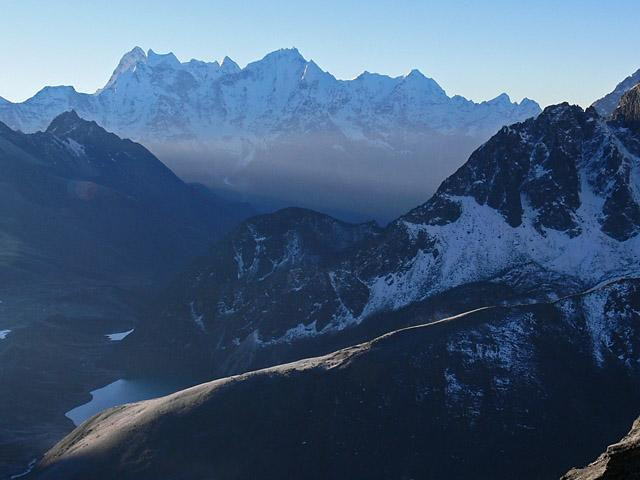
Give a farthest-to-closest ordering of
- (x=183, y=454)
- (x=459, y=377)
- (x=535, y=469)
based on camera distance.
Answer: (x=459, y=377)
(x=183, y=454)
(x=535, y=469)

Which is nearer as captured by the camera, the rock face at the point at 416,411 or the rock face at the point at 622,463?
the rock face at the point at 622,463

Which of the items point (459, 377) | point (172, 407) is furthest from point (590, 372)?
point (172, 407)

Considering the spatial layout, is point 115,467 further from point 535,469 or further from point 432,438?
point 535,469

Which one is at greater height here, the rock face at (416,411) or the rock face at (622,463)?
the rock face at (622,463)

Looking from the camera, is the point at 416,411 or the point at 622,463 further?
the point at 416,411

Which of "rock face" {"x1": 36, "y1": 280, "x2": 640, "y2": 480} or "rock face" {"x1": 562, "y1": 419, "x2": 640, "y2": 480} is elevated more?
"rock face" {"x1": 562, "y1": 419, "x2": 640, "y2": 480}

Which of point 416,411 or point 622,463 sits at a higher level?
point 622,463

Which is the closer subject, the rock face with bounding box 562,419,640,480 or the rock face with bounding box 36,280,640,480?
the rock face with bounding box 562,419,640,480

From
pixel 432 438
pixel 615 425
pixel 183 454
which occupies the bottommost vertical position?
pixel 615 425
